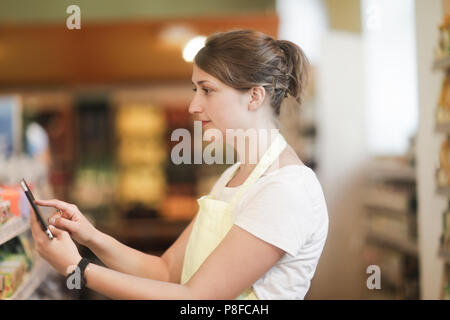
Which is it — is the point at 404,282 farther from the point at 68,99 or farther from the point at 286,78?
the point at 68,99

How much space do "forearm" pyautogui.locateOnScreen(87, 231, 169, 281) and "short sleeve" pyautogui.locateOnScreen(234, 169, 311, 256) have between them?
0.43m

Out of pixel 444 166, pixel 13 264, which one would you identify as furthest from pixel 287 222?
pixel 444 166

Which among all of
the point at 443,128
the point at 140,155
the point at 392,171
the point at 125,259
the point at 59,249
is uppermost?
the point at 443,128

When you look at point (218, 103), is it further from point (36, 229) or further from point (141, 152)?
point (141, 152)

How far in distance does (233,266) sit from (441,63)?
61.1 inches

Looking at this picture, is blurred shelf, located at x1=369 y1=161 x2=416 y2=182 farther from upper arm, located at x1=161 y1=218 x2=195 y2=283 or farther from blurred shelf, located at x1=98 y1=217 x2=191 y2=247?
blurred shelf, located at x1=98 y1=217 x2=191 y2=247

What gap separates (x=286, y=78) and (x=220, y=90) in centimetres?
21

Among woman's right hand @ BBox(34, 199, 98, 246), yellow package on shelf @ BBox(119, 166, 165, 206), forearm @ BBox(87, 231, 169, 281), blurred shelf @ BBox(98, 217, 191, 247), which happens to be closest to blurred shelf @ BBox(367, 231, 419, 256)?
forearm @ BBox(87, 231, 169, 281)

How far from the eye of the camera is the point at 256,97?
160cm

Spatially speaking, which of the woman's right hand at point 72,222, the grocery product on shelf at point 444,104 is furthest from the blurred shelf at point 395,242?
the woman's right hand at point 72,222

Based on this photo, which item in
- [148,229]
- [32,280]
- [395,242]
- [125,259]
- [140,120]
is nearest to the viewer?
[125,259]

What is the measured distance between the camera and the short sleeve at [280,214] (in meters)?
1.44
